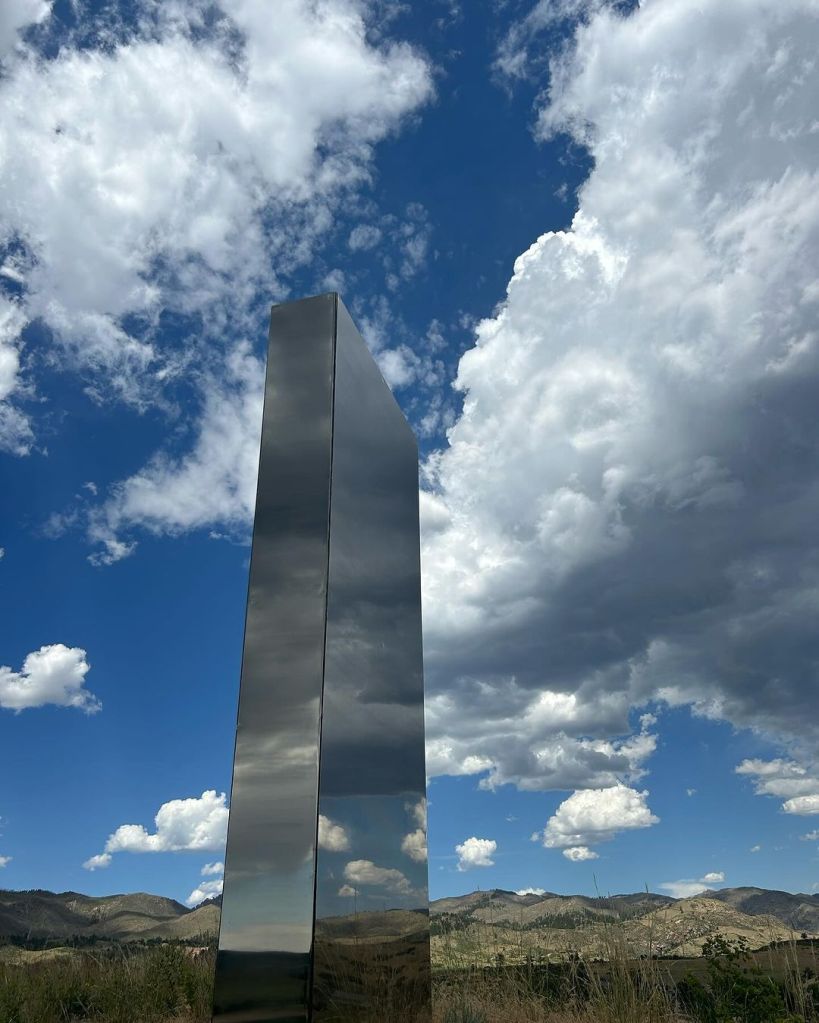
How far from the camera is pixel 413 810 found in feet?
14.9

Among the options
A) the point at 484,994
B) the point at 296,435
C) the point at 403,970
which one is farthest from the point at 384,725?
the point at 484,994

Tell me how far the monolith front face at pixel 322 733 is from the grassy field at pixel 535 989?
1.99 feet

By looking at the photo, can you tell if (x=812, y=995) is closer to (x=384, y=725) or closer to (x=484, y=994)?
(x=484, y=994)

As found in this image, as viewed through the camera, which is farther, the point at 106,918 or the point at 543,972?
the point at 106,918

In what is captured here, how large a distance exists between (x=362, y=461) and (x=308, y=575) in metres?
1.06

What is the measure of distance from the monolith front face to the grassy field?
61 centimetres

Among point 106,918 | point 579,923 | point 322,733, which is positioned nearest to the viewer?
point 322,733

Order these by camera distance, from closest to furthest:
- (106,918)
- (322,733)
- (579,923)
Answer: (322,733) → (579,923) → (106,918)

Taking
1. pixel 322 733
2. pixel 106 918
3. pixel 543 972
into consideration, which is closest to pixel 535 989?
pixel 543 972

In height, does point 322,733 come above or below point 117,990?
above

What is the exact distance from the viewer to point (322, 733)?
112 inches

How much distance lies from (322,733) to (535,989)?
10.6 feet

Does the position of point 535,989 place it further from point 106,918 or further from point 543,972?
point 106,918

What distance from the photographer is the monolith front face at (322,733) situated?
2.58 metres
